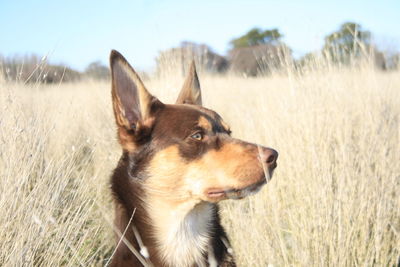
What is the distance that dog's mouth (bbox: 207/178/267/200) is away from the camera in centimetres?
253

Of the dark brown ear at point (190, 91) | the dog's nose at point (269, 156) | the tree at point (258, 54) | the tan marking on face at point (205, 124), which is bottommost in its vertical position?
the dog's nose at point (269, 156)

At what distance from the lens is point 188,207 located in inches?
107

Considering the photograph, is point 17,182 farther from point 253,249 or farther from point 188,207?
point 253,249

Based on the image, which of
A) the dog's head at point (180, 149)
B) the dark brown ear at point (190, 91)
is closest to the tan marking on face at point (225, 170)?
the dog's head at point (180, 149)

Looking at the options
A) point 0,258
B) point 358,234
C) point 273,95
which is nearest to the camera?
point 0,258

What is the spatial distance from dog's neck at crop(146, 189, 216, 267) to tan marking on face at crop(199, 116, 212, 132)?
0.46 metres

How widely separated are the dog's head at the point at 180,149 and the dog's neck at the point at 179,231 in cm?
8

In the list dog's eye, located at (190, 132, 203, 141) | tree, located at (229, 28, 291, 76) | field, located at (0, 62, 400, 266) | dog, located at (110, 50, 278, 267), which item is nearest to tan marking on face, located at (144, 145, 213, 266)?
dog, located at (110, 50, 278, 267)

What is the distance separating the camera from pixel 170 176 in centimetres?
267

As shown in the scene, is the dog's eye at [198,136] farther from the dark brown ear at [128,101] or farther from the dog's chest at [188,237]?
the dog's chest at [188,237]

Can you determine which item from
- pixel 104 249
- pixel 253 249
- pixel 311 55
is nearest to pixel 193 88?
pixel 253 249

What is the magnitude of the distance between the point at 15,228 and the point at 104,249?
1382 mm

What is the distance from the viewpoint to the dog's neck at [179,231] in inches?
107

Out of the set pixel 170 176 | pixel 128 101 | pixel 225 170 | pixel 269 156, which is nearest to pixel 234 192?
pixel 225 170
